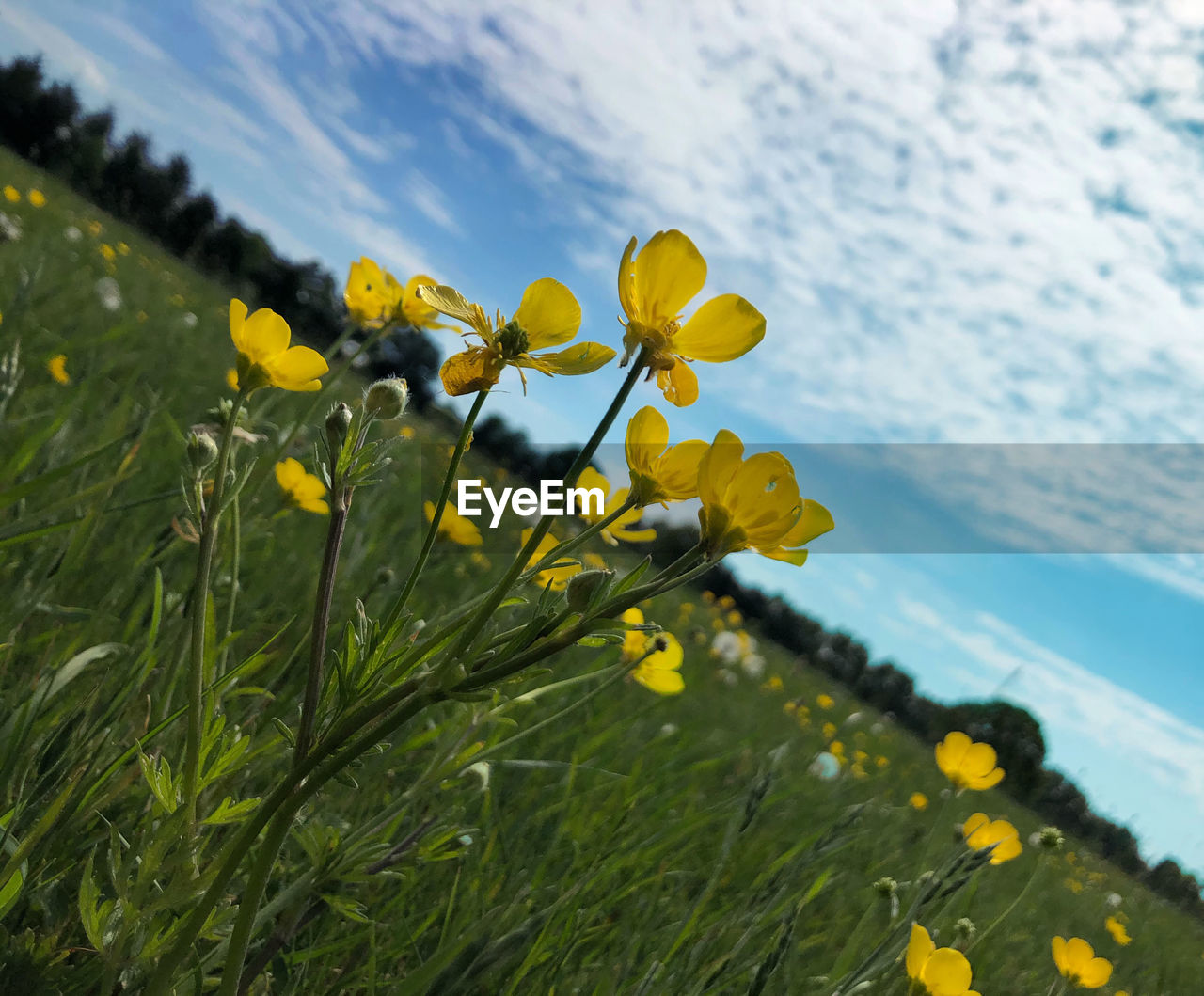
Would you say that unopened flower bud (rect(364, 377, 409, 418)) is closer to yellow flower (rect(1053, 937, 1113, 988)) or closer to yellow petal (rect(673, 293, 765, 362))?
yellow petal (rect(673, 293, 765, 362))

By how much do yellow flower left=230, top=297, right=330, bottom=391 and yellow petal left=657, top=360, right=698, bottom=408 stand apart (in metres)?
0.37

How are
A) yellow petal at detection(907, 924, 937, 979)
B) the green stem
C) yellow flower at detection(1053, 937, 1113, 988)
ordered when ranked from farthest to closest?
yellow flower at detection(1053, 937, 1113, 988)
yellow petal at detection(907, 924, 937, 979)
the green stem

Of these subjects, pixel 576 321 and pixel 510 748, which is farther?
pixel 510 748

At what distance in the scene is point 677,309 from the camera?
2.11 ft

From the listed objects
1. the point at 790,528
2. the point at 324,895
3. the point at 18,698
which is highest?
the point at 790,528

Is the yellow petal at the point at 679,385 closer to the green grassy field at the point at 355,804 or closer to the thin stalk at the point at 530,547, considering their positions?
the thin stalk at the point at 530,547

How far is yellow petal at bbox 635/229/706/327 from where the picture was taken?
631mm

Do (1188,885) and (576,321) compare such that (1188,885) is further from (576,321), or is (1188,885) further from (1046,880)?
(576,321)

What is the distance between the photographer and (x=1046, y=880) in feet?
14.7

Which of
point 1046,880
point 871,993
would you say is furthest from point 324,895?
point 1046,880

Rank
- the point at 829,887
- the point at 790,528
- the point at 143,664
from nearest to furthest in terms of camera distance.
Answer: the point at 790,528 → the point at 143,664 → the point at 829,887

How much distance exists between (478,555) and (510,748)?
2306mm

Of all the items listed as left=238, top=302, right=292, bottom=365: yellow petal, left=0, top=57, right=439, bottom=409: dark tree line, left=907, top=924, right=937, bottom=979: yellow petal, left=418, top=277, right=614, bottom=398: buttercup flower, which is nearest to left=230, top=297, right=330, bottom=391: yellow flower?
left=238, top=302, right=292, bottom=365: yellow petal

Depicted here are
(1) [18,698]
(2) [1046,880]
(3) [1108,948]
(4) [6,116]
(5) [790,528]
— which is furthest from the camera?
(4) [6,116]
